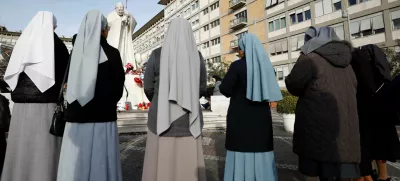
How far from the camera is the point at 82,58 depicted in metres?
2.29

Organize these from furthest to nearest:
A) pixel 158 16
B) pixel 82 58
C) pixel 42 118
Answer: pixel 158 16 < pixel 42 118 < pixel 82 58

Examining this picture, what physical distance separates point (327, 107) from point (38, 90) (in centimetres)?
293

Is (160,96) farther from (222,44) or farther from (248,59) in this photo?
(222,44)

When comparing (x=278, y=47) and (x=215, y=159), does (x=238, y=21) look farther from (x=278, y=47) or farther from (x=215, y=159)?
(x=215, y=159)

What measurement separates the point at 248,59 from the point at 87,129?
175cm

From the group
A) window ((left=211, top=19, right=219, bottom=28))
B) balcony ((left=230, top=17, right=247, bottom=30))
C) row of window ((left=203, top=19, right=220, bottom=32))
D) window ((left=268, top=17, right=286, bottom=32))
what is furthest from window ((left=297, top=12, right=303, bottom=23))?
window ((left=211, top=19, right=219, bottom=28))

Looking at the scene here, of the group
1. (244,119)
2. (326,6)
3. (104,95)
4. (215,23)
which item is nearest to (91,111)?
(104,95)

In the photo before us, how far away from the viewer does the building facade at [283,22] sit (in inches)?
779

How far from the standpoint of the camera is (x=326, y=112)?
7.43ft

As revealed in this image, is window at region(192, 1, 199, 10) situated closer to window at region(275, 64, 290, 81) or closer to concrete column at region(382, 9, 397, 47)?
window at region(275, 64, 290, 81)

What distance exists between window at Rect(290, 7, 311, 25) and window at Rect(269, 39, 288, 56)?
93.3 inches

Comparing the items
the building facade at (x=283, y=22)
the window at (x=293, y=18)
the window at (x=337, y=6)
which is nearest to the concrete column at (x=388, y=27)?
the building facade at (x=283, y=22)

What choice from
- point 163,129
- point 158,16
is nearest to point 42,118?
point 163,129

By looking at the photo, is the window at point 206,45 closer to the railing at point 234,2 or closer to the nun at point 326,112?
the railing at point 234,2
